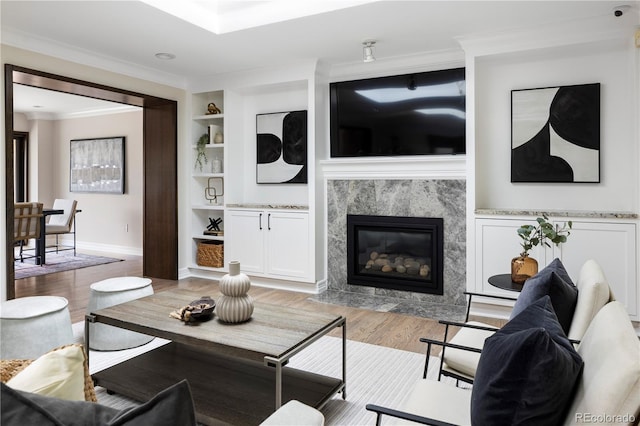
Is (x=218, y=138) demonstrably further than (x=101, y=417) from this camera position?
Yes

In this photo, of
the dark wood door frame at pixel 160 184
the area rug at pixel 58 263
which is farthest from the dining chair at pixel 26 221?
the dark wood door frame at pixel 160 184

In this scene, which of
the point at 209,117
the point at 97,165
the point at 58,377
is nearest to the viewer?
the point at 58,377

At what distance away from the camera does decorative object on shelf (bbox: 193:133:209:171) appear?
555 cm

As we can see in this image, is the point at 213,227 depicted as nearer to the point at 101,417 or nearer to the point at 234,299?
the point at 234,299

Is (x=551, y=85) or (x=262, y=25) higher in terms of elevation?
(x=262, y=25)

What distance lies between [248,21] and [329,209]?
2135mm

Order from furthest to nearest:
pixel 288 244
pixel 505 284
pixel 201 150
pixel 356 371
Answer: pixel 201 150 → pixel 288 244 → pixel 505 284 → pixel 356 371

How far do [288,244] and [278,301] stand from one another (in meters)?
0.69

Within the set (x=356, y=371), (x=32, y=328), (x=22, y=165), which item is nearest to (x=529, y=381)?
(x=356, y=371)

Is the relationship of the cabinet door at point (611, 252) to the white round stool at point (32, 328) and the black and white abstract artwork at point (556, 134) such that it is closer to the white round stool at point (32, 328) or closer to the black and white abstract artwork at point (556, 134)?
the black and white abstract artwork at point (556, 134)

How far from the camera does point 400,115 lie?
15.0 ft

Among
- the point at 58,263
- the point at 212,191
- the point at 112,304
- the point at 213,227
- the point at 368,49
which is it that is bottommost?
the point at 58,263

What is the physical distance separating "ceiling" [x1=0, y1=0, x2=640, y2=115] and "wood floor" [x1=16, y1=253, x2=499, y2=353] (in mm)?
2481

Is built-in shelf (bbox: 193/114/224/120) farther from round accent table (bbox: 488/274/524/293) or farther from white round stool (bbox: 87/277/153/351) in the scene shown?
round accent table (bbox: 488/274/524/293)
